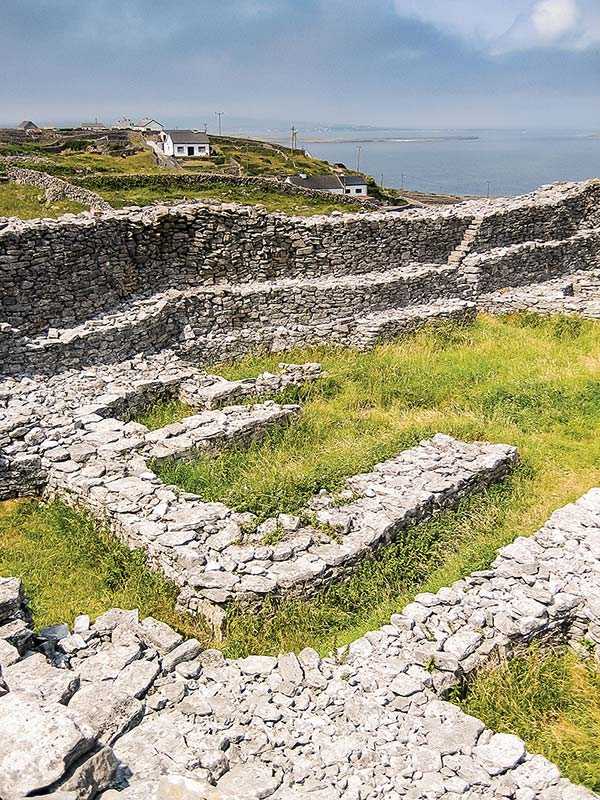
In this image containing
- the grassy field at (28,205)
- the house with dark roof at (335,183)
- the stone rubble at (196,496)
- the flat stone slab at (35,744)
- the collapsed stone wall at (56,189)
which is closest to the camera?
the flat stone slab at (35,744)

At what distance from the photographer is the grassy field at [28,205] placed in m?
29.6

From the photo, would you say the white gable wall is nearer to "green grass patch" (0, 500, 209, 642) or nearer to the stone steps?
the stone steps

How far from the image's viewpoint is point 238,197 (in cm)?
5294

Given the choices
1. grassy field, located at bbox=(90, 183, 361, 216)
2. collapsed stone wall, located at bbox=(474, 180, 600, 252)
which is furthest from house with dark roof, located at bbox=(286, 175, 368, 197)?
collapsed stone wall, located at bbox=(474, 180, 600, 252)

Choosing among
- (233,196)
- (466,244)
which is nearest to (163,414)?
(466,244)

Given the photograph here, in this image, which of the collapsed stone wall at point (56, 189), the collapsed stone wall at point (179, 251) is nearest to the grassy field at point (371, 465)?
the collapsed stone wall at point (179, 251)

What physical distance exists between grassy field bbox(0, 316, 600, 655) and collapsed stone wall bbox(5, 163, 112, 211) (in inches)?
956

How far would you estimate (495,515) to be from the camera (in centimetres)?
875

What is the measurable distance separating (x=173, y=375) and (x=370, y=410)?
3544 mm

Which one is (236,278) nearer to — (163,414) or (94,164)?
(163,414)

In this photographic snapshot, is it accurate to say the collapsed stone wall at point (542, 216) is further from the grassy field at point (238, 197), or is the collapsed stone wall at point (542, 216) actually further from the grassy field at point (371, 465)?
the grassy field at point (238, 197)

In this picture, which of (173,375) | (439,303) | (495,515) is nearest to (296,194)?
(439,303)

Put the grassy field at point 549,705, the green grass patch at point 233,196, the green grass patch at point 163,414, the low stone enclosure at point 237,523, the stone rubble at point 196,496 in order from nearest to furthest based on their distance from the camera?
the low stone enclosure at point 237,523 → the grassy field at point 549,705 → the stone rubble at point 196,496 → the green grass patch at point 163,414 → the green grass patch at point 233,196

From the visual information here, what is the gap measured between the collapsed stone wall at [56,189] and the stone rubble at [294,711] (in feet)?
99.3
